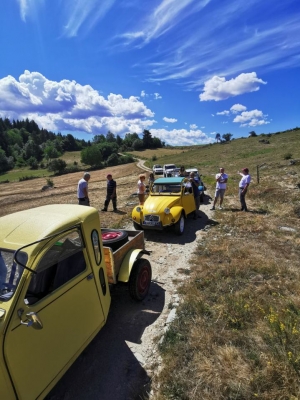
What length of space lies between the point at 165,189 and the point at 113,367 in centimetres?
669

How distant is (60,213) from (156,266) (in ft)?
12.6

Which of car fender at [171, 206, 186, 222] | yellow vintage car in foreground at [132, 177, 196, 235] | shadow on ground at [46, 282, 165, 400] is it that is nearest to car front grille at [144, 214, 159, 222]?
yellow vintage car in foreground at [132, 177, 196, 235]

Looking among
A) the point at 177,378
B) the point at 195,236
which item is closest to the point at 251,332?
the point at 177,378

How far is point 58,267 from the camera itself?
307cm

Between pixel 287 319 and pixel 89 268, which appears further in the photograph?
pixel 287 319

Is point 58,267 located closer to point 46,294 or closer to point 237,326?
point 46,294

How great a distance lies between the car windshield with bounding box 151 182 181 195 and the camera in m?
9.27

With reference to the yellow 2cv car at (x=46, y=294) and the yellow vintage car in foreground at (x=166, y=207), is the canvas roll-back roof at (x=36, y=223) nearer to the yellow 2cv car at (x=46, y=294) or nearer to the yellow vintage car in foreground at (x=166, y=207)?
the yellow 2cv car at (x=46, y=294)

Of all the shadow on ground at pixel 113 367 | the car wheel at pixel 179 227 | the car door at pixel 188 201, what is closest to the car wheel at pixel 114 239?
the shadow on ground at pixel 113 367

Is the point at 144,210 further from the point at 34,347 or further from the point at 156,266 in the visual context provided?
the point at 34,347

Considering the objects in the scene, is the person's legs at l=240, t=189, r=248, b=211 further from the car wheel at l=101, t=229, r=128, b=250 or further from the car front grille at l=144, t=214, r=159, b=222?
the car wheel at l=101, t=229, r=128, b=250

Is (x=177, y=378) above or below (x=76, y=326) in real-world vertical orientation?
below

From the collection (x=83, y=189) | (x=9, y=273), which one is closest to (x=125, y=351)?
(x=9, y=273)

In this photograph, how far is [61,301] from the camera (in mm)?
2947
